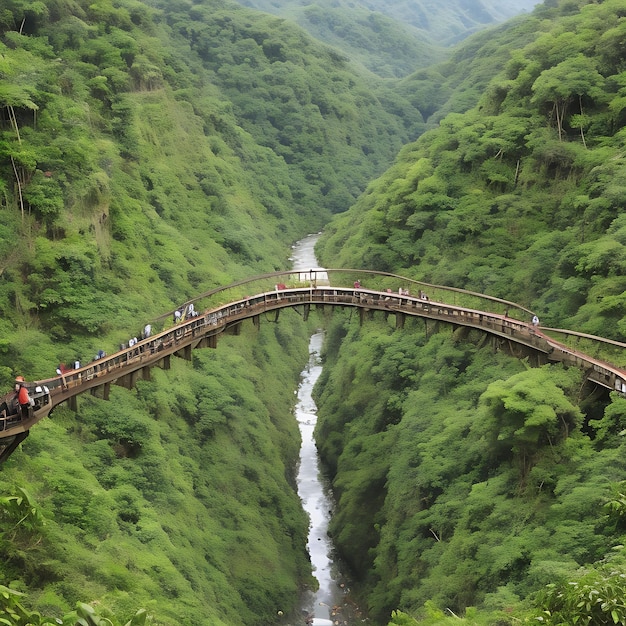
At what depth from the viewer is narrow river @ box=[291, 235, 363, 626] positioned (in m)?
43.5

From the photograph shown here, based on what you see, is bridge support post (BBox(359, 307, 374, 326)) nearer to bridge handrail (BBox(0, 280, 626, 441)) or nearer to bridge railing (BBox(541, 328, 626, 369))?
bridge handrail (BBox(0, 280, 626, 441))

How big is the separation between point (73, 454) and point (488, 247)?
1061 inches

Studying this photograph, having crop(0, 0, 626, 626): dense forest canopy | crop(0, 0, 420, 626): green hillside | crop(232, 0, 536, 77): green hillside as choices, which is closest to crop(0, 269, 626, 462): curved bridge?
crop(0, 0, 626, 626): dense forest canopy

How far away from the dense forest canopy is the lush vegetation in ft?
0.47

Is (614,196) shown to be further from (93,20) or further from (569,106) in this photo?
(93,20)

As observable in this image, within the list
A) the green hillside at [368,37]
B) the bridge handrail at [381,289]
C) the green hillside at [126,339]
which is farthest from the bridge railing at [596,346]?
the green hillside at [368,37]

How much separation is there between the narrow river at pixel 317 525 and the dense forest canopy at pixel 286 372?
1.06m

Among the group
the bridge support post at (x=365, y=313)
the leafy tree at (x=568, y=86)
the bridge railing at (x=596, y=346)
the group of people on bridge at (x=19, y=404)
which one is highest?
the leafy tree at (x=568, y=86)

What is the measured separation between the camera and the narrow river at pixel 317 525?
43.5m

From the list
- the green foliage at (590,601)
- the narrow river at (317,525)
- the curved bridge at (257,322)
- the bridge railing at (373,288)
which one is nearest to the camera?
the green foliage at (590,601)

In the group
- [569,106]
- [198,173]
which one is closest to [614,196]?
[569,106]

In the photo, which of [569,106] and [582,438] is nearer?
[582,438]

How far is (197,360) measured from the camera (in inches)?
2045

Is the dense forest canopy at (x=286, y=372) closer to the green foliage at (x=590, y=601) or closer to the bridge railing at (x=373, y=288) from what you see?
the green foliage at (x=590, y=601)
